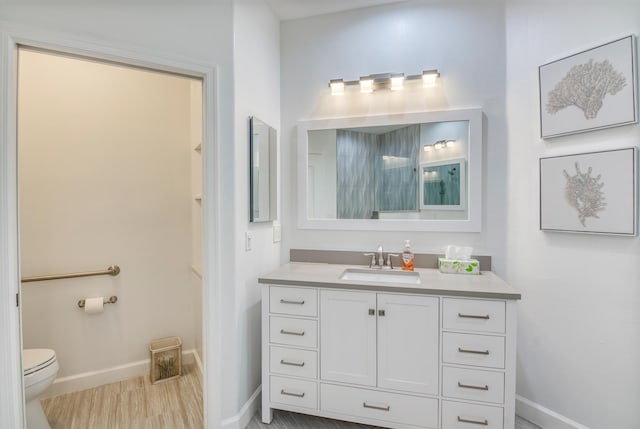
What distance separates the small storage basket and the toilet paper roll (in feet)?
1.62

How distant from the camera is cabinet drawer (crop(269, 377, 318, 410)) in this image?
1823 mm

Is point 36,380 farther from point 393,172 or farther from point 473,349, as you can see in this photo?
point 393,172

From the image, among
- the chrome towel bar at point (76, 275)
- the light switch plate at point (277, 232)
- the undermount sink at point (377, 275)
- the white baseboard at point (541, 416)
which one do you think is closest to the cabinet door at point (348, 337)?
the undermount sink at point (377, 275)

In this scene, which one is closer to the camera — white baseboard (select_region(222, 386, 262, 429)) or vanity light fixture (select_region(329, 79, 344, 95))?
white baseboard (select_region(222, 386, 262, 429))

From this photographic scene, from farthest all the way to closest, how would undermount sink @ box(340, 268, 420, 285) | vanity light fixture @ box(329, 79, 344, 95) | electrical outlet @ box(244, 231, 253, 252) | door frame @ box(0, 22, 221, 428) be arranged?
vanity light fixture @ box(329, 79, 344, 95) → undermount sink @ box(340, 268, 420, 285) → electrical outlet @ box(244, 231, 253, 252) → door frame @ box(0, 22, 221, 428)

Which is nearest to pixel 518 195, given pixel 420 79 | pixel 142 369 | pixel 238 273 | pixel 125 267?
pixel 420 79

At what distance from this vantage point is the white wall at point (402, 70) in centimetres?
208

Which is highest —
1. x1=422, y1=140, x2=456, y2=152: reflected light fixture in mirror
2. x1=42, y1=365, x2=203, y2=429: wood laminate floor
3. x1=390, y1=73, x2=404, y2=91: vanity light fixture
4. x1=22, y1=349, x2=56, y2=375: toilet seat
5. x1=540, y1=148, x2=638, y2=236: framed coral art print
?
x1=390, y1=73, x2=404, y2=91: vanity light fixture

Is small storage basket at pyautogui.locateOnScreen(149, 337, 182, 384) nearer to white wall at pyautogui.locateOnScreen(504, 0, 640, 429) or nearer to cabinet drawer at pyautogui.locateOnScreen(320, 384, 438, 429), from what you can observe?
cabinet drawer at pyautogui.locateOnScreen(320, 384, 438, 429)

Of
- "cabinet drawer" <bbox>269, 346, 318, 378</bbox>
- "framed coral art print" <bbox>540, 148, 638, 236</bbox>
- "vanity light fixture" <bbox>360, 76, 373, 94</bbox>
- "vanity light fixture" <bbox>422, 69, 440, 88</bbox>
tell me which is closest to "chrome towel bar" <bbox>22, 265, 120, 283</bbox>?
"cabinet drawer" <bbox>269, 346, 318, 378</bbox>

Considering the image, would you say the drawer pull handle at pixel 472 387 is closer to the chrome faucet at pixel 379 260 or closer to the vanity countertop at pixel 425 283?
the vanity countertop at pixel 425 283

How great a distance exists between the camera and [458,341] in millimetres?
1621

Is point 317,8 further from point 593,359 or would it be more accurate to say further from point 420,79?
point 593,359

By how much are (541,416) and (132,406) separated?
101 inches
